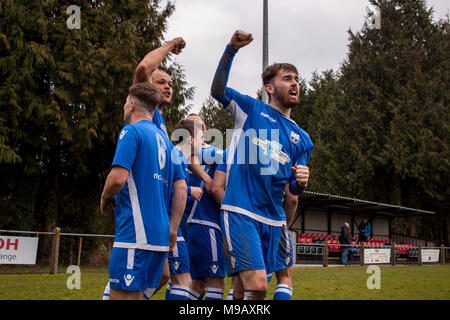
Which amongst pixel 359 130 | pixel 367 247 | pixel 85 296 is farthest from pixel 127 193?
pixel 359 130

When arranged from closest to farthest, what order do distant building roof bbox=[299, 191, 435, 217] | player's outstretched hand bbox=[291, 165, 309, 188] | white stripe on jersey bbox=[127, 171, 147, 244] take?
white stripe on jersey bbox=[127, 171, 147, 244]
player's outstretched hand bbox=[291, 165, 309, 188]
distant building roof bbox=[299, 191, 435, 217]

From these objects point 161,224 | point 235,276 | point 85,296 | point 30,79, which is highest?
point 30,79

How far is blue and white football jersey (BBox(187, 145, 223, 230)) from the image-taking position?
5.66 metres

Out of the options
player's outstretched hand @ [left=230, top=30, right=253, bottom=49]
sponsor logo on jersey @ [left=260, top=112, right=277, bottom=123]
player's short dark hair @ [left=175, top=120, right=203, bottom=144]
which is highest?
player's outstretched hand @ [left=230, top=30, right=253, bottom=49]

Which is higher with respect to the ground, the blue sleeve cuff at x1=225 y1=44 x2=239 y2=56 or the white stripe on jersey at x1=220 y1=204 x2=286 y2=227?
the blue sleeve cuff at x1=225 y1=44 x2=239 y2=56

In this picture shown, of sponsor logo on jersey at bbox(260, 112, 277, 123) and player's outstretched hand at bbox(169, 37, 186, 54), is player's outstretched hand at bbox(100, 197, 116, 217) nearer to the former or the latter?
sponsor logo on jersey at bbox(260, 112, 277, 123)

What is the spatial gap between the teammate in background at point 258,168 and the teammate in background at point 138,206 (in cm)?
67

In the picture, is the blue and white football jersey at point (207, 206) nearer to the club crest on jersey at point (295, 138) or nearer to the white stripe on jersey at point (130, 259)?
the club crest on jersey at point (295, 138)

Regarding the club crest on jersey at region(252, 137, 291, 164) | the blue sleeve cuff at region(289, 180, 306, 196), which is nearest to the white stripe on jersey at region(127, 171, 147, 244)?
the club crest on jersey at region(252, 137, 291, 164)

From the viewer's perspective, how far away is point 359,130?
4206 centimetres
